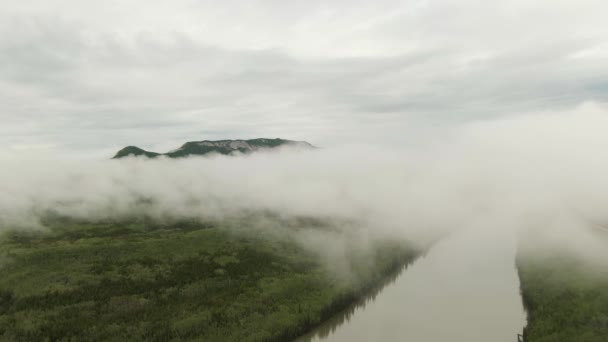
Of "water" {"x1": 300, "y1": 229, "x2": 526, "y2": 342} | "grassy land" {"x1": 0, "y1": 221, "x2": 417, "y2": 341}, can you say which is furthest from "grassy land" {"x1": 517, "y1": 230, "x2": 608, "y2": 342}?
"grassy land" {"x1": 0, "y1": 221, "x2": 417, "y2": 341}

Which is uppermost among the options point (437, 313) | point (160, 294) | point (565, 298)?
point (565, 298)

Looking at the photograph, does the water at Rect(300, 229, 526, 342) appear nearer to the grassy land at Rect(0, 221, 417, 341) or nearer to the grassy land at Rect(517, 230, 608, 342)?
the grassy land at Rect(517, 230, 608, 342)

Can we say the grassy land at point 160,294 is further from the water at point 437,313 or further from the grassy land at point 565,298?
the grassy land at point 565,298

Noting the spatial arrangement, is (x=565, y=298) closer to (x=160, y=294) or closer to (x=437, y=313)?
(x=437, y=313)

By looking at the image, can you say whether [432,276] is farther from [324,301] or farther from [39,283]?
[39,283]

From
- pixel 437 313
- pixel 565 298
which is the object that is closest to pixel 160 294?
pixel 437 313

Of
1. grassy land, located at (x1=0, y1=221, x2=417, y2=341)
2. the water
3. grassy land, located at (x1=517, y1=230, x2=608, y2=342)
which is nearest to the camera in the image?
grassy land, located at (x1=517, y1=230, x2=608, y2=342)
